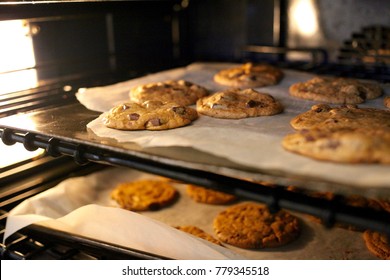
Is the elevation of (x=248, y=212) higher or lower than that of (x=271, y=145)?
lower

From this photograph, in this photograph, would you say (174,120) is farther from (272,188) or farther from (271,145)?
(272,188)

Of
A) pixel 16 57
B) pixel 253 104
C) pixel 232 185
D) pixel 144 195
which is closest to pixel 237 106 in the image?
pixel 253 104

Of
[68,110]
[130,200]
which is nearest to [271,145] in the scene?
[68,110]

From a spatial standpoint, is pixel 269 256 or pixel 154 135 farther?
pixel 269 256

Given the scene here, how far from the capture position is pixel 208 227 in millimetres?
2057

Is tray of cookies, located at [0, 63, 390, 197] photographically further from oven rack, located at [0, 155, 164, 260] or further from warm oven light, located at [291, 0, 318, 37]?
warm oven light, located at [291, 0, 318, 37]

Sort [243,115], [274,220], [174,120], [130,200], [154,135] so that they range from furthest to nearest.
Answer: [130,200] < [274,220] < [243,115] < [174,120] < [154,135]

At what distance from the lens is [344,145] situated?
120 centimetres

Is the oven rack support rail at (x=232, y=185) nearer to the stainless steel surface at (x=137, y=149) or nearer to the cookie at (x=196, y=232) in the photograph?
the stainless steel surface at (x=137, y=149)

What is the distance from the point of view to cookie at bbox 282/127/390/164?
1.17m

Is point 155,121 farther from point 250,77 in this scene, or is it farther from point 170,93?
point 250,77

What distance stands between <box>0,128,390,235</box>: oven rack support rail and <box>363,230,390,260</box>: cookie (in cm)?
76

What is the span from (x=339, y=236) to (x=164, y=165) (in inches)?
40.0

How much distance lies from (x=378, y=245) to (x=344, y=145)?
78cm
